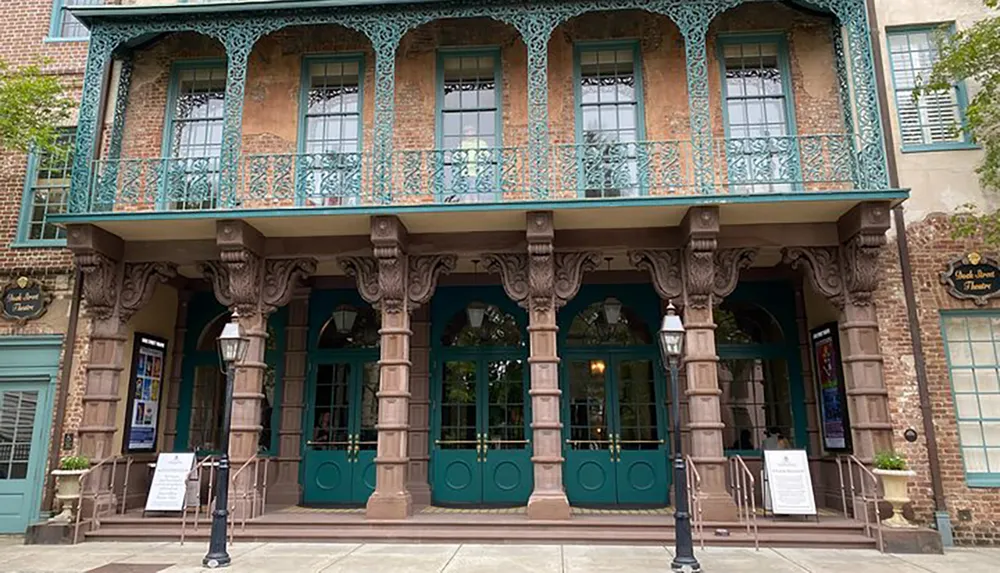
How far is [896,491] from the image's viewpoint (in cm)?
895

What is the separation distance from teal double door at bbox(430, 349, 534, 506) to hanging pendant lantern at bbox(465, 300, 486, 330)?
1.62 feet

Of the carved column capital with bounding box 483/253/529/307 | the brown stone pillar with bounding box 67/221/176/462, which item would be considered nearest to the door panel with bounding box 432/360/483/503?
the carved column capital with bounding box 483/253/529/307

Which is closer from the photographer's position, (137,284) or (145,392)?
(137,284)

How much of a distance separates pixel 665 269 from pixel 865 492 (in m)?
4.24

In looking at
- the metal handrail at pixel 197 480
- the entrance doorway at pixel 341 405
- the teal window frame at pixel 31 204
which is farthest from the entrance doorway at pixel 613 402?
the teal window frame at pixel 31 204

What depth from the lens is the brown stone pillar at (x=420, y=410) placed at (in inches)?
464

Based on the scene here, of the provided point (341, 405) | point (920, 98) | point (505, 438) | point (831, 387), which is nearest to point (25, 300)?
point (341, 405)

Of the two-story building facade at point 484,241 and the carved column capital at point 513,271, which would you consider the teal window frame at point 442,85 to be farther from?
the carved column capital at point 513,271

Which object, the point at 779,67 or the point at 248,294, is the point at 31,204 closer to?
the point at 248,294

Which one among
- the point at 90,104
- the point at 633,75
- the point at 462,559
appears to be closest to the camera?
the point at 462,559

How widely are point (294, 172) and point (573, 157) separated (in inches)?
179

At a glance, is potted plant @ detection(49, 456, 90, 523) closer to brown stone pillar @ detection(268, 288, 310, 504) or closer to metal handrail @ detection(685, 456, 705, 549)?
brown stone pillar @ detection(268, 288, 310, 504)

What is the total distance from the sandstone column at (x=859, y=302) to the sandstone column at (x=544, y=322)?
139 inches

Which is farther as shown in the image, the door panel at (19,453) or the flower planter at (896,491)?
the door panel at (19,453)
